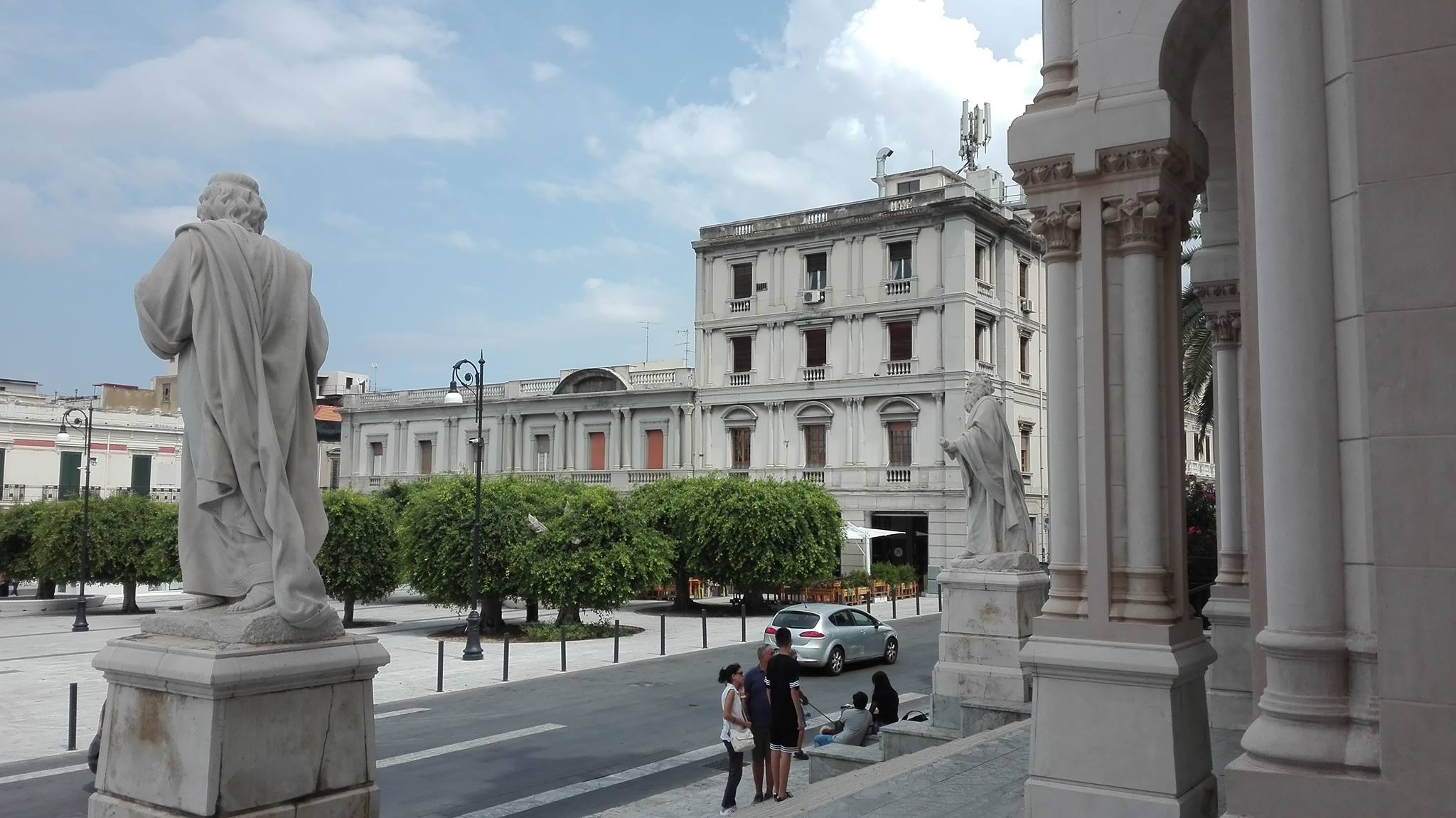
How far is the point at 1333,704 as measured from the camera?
4324 mm

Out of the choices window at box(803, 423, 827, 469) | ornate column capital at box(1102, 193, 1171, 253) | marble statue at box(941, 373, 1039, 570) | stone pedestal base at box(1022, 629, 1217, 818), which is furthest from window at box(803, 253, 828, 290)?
stone pedestal base at box(1022, 629, 1217, 818)

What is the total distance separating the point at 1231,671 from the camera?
34.6 feet

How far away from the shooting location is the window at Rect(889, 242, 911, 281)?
41.0 metres

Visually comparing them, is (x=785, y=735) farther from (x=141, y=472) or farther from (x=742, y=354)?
A: (x=141, y=472)

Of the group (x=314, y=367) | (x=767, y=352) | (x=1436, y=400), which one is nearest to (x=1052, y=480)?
(x=1436, y=400)

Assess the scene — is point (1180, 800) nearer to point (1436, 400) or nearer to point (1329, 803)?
point (1329, 803)

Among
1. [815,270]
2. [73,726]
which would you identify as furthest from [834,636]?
[815,270]

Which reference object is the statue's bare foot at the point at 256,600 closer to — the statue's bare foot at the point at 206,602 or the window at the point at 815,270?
the statue's bare foot at the point at 206,602

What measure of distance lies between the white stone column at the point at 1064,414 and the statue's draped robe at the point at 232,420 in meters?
5.10

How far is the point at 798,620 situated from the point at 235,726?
17459 millimetres

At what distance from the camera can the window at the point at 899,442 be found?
40.3 m

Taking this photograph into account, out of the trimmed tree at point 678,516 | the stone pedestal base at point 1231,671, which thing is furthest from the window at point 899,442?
the stone pedestal base at point 1231,671

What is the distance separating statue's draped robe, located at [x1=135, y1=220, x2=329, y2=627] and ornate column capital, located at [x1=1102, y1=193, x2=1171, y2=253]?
222 inches

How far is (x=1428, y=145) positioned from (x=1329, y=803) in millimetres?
2668
